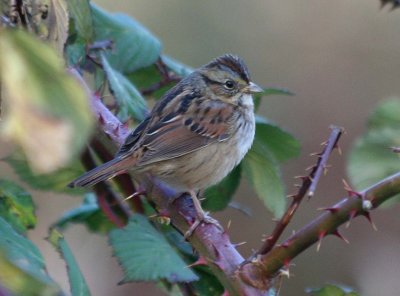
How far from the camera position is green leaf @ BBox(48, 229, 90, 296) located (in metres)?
1.77

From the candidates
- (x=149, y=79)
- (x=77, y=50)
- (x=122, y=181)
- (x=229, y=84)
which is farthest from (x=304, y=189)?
(x=229, y=84)

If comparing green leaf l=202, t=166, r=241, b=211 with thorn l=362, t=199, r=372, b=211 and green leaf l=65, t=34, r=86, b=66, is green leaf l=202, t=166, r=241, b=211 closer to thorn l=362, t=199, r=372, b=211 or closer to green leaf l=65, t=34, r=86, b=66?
green leaf l=65, t=34, r=86, b=66

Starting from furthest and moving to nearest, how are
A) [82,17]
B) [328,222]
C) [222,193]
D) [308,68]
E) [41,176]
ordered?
[308,68] < [222,193] < [41,176] < [82,17] < [328,222]

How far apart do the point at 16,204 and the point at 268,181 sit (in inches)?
29.9

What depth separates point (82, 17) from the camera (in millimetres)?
2203

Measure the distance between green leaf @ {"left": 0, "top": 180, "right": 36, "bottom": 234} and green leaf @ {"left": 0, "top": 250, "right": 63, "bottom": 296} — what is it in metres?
1.43

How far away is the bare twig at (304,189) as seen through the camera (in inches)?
69.9

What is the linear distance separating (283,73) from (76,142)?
7682 millimetres

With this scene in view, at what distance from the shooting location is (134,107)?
105 inches

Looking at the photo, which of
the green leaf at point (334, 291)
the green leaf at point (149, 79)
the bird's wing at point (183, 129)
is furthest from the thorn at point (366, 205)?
the bird's wing at point (183, 129)

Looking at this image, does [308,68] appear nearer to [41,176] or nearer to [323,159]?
[41,176]

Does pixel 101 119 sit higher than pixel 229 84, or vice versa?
pixel 101 119

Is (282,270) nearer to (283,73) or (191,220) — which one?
(191,220)

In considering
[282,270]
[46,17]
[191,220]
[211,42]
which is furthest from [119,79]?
[211,42]
